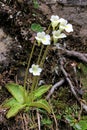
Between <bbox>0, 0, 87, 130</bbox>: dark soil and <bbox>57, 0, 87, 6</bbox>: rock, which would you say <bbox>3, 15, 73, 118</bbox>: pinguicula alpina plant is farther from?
<bbox>57, 0, 87, 6</bbox>: rock

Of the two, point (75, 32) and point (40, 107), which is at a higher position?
point (75, 32)

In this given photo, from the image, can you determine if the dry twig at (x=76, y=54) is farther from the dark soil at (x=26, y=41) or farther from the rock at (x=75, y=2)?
the rock at (x=75, y=2)

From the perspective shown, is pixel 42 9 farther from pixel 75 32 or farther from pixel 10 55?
pixel 10 55

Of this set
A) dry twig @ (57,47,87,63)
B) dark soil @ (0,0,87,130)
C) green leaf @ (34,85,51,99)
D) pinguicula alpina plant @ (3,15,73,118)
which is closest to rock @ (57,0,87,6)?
dark soil @ (0,0,87,130)

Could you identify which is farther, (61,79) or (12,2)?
(12,2)

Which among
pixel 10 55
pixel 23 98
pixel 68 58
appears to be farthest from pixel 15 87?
pixel 68 58

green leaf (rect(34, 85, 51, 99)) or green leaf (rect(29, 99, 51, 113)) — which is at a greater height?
green leaf (rect(34, 85, 51, 99))

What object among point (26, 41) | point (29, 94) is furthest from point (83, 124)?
point (26, 41)
